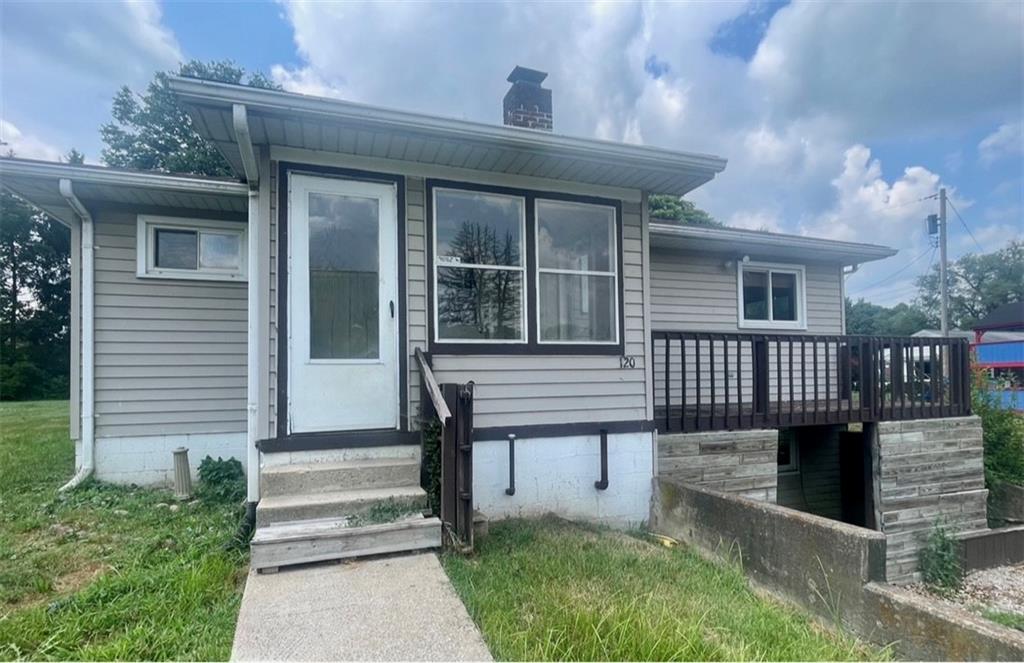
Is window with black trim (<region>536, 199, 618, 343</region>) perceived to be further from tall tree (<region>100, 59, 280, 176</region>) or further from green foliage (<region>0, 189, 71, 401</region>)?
green foliage (<region>0, 189, 71, 401</region>)

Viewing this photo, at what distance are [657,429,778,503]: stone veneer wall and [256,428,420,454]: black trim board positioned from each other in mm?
2513

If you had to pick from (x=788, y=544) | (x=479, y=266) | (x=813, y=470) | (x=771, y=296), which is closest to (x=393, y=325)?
(x=479, y=266)

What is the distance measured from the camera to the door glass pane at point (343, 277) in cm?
391

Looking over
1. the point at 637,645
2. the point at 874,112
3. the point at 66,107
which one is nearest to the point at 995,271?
the point at 874,112

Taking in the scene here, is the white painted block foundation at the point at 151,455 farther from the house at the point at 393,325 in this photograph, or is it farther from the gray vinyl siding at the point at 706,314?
the gray vinyl siding at the point at 706,314

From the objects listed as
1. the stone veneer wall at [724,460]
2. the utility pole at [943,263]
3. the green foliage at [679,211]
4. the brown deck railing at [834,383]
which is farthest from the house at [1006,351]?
the stone veneer wall at [724,460]

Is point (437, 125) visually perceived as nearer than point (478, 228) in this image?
Yes

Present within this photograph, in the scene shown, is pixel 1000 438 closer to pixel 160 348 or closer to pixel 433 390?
pixel 433 390

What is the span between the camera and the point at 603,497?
4.55 meters

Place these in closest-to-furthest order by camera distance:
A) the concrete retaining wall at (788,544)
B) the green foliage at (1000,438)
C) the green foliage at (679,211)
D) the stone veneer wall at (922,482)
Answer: the concrete retaining wall at (788,544) < the stone veneer wall at (922,482) < the green foliage at (1000,438) < the green foliage at (679,211)

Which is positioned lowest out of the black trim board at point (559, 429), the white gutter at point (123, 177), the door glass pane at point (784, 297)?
the black trim board at point (559, 429)

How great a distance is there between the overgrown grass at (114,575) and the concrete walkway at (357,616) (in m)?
0.16

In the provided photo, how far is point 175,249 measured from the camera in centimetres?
559

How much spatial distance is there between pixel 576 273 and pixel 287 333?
2497 mm
